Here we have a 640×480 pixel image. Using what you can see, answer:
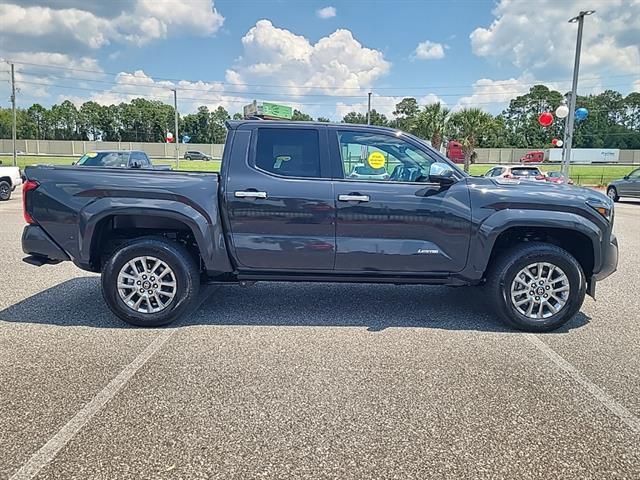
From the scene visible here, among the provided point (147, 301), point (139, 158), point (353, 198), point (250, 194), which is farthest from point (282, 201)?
point (139, 158)

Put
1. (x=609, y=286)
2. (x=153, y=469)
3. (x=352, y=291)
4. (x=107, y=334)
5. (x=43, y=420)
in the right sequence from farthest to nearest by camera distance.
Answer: (x=609, y=286) → (x=352, y=291) → (x=107, y=334) → (x=43, y=420) → (x=153, y=469)

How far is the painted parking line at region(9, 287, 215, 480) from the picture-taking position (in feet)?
8.21

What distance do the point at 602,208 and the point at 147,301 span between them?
14.6 ft

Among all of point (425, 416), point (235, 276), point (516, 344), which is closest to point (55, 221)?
point (235, 276)

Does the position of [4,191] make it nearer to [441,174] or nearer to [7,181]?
[7,181]

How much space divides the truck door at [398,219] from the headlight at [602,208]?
47.6 inches

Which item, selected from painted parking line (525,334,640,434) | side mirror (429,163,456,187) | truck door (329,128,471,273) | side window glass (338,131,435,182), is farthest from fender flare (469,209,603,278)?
painted parking line (525,334,640,434)

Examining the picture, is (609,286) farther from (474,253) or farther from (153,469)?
(153,469)

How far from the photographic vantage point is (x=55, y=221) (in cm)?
461

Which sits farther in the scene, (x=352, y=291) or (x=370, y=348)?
(x=352, y=291)

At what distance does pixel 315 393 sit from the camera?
11.0ft

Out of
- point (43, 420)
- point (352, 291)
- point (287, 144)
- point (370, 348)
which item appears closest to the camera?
point (43, 420)

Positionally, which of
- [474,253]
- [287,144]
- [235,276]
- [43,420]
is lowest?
[43,420]

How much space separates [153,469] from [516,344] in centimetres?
322
